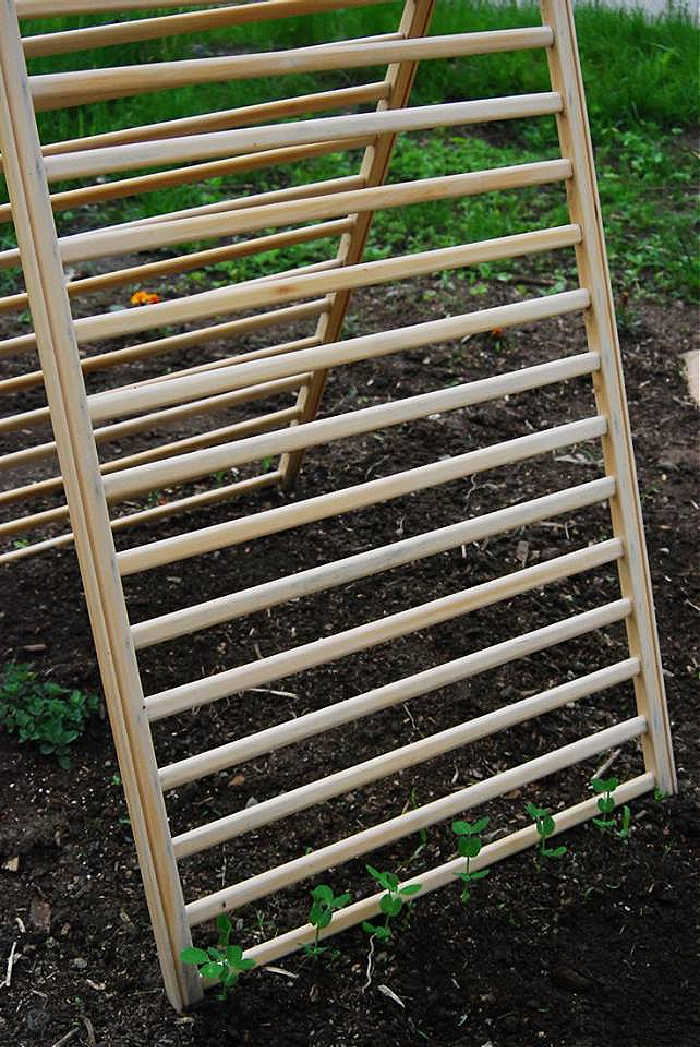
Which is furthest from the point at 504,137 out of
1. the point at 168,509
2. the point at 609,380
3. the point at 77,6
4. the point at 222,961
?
the point at 222,961

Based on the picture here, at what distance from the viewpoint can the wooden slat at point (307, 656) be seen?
159cm

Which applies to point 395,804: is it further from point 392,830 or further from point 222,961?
point 222,961

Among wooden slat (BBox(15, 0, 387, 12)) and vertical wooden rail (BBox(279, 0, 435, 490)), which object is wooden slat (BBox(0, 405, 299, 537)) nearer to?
vertical wooden rail (BBox(279, 0, 435, 490))

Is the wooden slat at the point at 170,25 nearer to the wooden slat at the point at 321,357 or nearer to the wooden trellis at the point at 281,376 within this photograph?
the wooden trellis at the point at 281,376

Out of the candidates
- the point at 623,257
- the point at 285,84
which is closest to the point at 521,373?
the point at 623,257

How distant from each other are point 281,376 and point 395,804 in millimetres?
798

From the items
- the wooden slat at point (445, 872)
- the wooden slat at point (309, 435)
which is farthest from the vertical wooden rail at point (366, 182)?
the wooden slat at point (445, 872)

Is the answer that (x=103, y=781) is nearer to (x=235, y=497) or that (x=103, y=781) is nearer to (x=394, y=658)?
(x=394, y=658)

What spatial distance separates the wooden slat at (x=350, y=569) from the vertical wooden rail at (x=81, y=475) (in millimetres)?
66

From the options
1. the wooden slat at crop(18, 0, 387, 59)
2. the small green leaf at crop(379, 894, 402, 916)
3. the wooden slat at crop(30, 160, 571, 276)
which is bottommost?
the small green leaf at crop(379, 894, 402, 916)

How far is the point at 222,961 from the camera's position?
1.68 metres

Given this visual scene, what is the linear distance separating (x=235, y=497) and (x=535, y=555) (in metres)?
0.76

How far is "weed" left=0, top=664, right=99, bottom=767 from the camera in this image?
224 cm

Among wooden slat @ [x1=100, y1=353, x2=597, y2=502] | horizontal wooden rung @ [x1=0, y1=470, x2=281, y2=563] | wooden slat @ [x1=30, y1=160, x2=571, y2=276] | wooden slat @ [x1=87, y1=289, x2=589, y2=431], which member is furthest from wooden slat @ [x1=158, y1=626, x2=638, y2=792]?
horizontal wooden rung @ [x1=0, y1=470, x2=281, y2=563]
